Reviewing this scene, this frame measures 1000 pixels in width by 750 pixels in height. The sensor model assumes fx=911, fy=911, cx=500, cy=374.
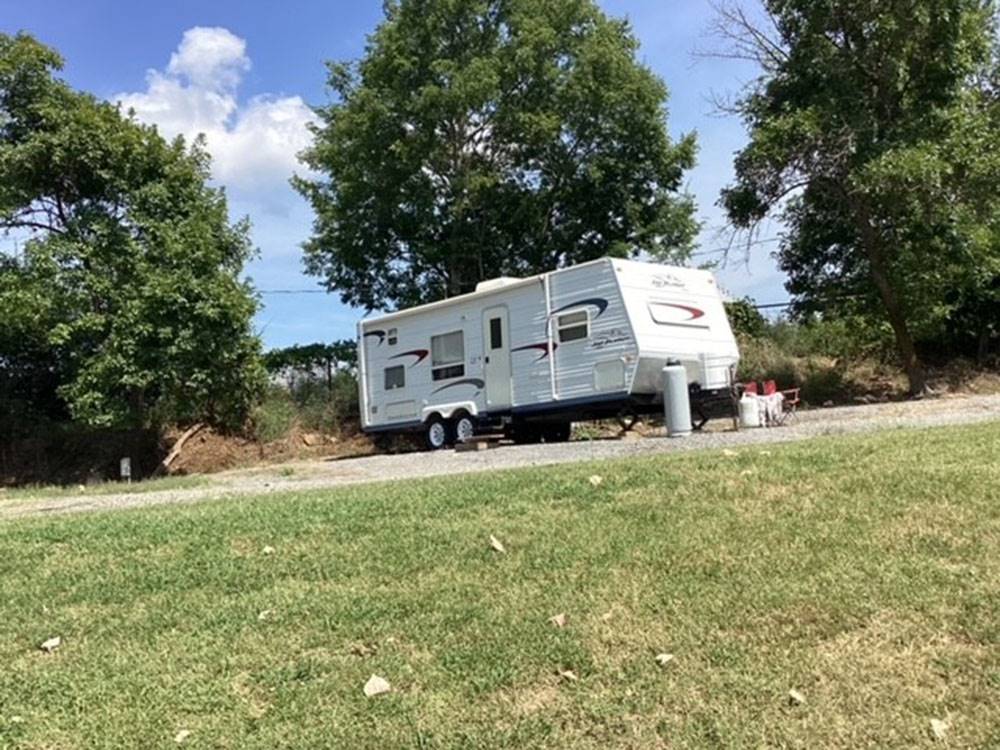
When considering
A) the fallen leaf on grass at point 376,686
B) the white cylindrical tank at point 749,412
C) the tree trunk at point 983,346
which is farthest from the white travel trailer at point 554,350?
the fallen leaf on grass at point 376,686

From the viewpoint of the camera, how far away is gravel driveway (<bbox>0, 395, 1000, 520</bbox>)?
9.33 m

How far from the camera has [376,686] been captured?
11.3 ft

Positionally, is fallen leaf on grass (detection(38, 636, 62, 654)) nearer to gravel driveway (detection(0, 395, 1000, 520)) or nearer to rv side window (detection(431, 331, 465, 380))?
gravel driveway (detection(0, 395, 1000, 520))

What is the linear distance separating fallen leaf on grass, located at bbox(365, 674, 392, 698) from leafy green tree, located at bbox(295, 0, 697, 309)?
18.2m

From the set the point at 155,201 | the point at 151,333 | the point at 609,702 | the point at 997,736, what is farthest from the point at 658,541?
the point at 155,201

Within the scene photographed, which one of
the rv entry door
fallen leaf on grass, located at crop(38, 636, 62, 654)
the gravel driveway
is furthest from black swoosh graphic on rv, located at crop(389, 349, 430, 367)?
fallen leaf on grass, located at crop(38, 636, 62, 654)

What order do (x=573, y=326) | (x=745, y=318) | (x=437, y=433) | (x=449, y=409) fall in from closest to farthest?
1. (x=573, y=326)
2. (x=449, y=409)
3. (x=437, y=433)
4. (x=745, y=318)

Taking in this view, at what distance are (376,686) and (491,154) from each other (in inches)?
782

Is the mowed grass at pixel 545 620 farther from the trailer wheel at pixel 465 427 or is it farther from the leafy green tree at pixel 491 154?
the leafy green tree at pixel 491 154

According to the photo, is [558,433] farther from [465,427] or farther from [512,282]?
[512,282]

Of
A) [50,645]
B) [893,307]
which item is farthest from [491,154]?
[50,645]

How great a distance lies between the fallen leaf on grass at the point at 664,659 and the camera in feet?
11.3

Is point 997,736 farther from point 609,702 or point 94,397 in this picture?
point 94,397

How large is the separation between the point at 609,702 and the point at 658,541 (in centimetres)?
169
